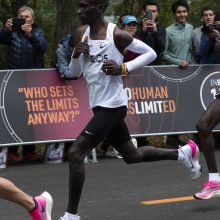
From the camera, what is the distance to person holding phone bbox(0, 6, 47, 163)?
9.30m

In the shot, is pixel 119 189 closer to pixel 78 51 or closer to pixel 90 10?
pixel 78 51

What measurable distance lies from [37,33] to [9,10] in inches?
344

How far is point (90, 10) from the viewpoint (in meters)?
5.61

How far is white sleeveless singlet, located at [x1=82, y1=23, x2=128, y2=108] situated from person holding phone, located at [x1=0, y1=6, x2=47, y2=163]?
371cm

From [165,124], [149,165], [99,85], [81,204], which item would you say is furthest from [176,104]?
[99,85]

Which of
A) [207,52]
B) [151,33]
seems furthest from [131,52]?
[207,52]

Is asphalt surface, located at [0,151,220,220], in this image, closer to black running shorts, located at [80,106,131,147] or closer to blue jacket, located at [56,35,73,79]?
black running shorts, located at [80,106,131,147]

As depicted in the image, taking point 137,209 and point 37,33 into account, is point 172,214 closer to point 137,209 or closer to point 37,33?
point 137,209

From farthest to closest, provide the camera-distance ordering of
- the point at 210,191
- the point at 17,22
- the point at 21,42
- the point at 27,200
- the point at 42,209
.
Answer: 1. the point at 21,42
2. the point at 17,22
3. the point at 210,191
4. the point at 42,209
5. the point at 27,200

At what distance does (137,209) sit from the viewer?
642 centimetres

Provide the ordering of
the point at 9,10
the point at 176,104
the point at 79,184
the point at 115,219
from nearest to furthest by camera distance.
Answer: the point at 79,184 < the point at 115,219 < the point at 176,104 < the point at 9,10

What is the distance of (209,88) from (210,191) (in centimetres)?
435

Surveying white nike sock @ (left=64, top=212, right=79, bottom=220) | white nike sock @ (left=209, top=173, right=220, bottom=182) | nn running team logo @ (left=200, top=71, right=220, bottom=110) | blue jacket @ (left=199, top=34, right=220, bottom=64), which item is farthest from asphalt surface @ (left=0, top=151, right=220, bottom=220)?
blue jacket @ (left=199, top=34, right=220, bottom=64)

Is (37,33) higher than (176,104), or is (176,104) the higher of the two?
(37,33)
